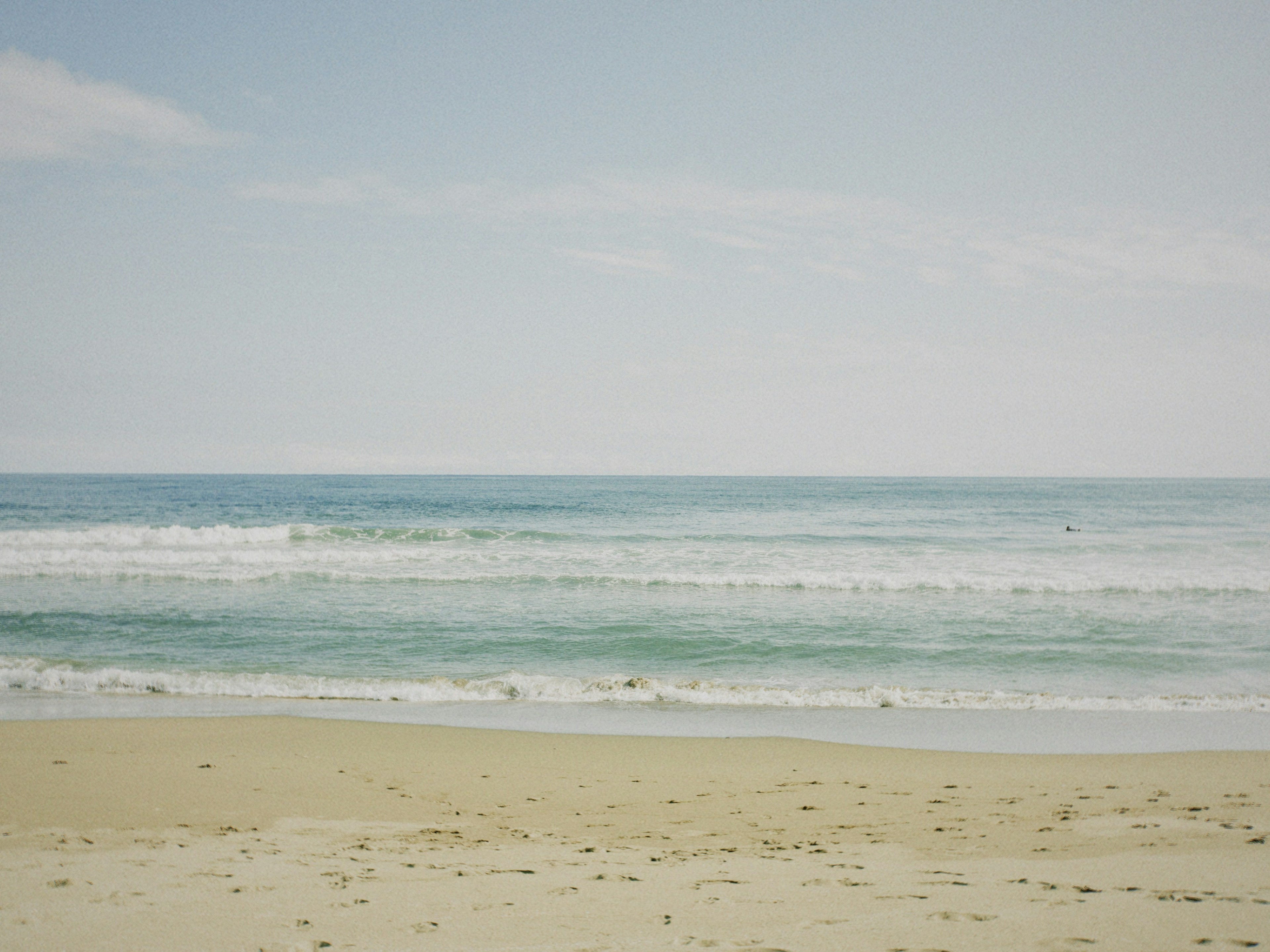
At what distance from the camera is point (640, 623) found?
15211mm

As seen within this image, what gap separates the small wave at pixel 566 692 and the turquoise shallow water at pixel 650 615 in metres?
0.04

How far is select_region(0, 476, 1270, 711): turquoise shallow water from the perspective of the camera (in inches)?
448

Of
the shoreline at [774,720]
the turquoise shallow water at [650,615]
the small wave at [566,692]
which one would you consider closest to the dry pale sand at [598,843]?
the shoreline at [774,720]

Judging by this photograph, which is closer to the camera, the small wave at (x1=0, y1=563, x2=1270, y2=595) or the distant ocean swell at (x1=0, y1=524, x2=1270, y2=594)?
the small wave at (x1=0, y1=563, x2=1270, y2=595)

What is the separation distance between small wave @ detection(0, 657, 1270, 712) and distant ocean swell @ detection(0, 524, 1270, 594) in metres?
8.08

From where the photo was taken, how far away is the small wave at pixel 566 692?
1063 centimetres

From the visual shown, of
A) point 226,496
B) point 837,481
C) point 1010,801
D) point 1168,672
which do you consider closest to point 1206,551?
point 1168,672

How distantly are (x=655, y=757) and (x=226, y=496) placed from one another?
61419mm

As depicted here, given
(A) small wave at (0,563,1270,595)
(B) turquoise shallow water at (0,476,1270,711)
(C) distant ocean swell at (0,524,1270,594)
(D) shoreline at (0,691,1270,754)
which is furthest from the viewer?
Result: (C) distant ocean swell at (0,524,1270,594)

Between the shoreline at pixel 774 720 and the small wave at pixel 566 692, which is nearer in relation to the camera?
the shoreline at pixel 774 720

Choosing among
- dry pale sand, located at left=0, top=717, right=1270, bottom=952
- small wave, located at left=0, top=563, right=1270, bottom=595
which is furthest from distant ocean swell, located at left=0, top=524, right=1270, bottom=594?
dry pale sand, located at left=0, top=717, right=1270, bottom=952

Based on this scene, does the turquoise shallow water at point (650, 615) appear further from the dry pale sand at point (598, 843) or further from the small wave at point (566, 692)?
the dry pale sand at point (598, 843)

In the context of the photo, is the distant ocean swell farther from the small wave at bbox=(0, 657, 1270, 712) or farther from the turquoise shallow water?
the small wave at bbox=(0, 657, 1270, 712)

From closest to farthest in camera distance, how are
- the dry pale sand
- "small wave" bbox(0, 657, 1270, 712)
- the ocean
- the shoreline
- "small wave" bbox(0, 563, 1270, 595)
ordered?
the dry pale sand, the shoreline, "small wave" bbox(0, 657, 1270, 712), the ocean, "small wave" bbox(0, 563, 1270, 595)
